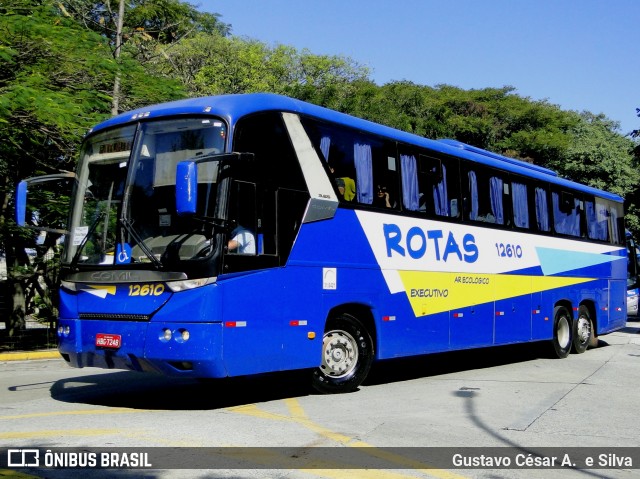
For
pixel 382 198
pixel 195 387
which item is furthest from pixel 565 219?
pixel 195 387

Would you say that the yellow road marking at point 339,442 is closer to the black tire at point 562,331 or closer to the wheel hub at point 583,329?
the black tire at point 562,331

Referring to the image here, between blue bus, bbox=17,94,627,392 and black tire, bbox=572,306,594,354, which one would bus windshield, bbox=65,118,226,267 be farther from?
black tire, bbox=572,306,594,354

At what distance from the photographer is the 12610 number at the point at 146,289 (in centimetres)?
882

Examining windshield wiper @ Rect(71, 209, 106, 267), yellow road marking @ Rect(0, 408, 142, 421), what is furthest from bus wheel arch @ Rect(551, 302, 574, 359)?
windshield wiper @ Rect(71, 209, 106, 267)

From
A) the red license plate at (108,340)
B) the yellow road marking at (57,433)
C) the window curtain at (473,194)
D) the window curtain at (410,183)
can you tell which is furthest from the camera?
the window curtain at (473,194)

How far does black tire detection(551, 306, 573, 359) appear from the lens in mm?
17000

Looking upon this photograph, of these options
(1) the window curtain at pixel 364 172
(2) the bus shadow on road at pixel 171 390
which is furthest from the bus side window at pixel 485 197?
(2) the bus shadow on road at pixel 171 390

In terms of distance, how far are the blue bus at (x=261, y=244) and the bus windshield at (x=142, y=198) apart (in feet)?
0.05

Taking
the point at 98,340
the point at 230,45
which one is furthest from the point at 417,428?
the point at 230,45

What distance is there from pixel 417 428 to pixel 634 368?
26.8 ft

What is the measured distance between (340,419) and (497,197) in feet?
24.1

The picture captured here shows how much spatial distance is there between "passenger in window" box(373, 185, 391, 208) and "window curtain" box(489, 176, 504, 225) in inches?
141

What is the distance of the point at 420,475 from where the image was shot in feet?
20.8

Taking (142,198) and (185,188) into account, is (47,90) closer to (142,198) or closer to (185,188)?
(142,198)
